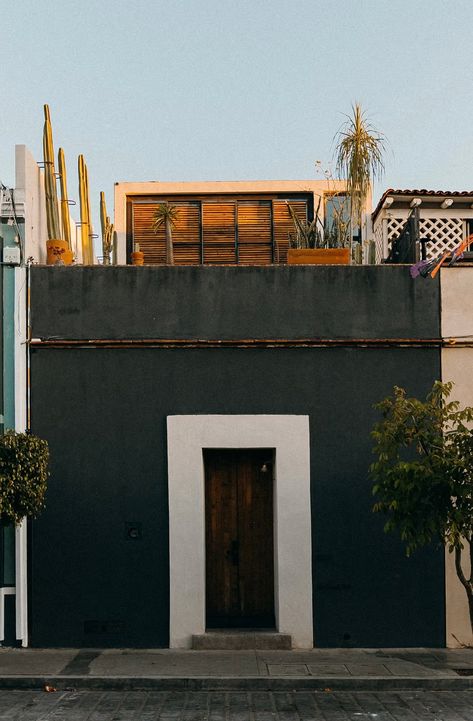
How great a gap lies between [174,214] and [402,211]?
4.23 m

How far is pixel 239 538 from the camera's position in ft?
41.2

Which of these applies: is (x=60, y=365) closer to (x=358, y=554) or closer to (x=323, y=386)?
(x=323, y=386)

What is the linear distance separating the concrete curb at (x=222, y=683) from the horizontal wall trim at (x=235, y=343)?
4.35 metres

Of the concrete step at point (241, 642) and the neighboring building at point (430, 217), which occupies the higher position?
the neighboring building at point (430, 217)

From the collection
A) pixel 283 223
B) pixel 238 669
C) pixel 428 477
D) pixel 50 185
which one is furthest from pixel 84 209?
pixel 238 669

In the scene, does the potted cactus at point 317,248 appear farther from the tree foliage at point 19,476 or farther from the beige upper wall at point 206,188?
the tree foliage at point 19,476

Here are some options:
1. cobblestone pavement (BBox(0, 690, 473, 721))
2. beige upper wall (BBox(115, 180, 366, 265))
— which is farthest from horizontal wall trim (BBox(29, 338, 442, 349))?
beige upper wall (BBox(115, 180, 366, 265))

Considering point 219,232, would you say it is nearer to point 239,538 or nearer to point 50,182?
point 50,182

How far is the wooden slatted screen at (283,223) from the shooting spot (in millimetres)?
17641

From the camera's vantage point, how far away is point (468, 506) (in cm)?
1022

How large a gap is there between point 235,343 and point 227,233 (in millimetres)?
5982

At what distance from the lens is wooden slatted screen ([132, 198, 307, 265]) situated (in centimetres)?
1769

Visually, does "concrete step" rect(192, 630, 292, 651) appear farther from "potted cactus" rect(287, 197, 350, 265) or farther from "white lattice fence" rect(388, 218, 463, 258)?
"white lattice fence" rect(388, 218, 463, 258)

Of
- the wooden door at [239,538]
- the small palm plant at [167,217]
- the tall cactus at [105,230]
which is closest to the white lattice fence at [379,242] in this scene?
the small palm plant at [167,217]
